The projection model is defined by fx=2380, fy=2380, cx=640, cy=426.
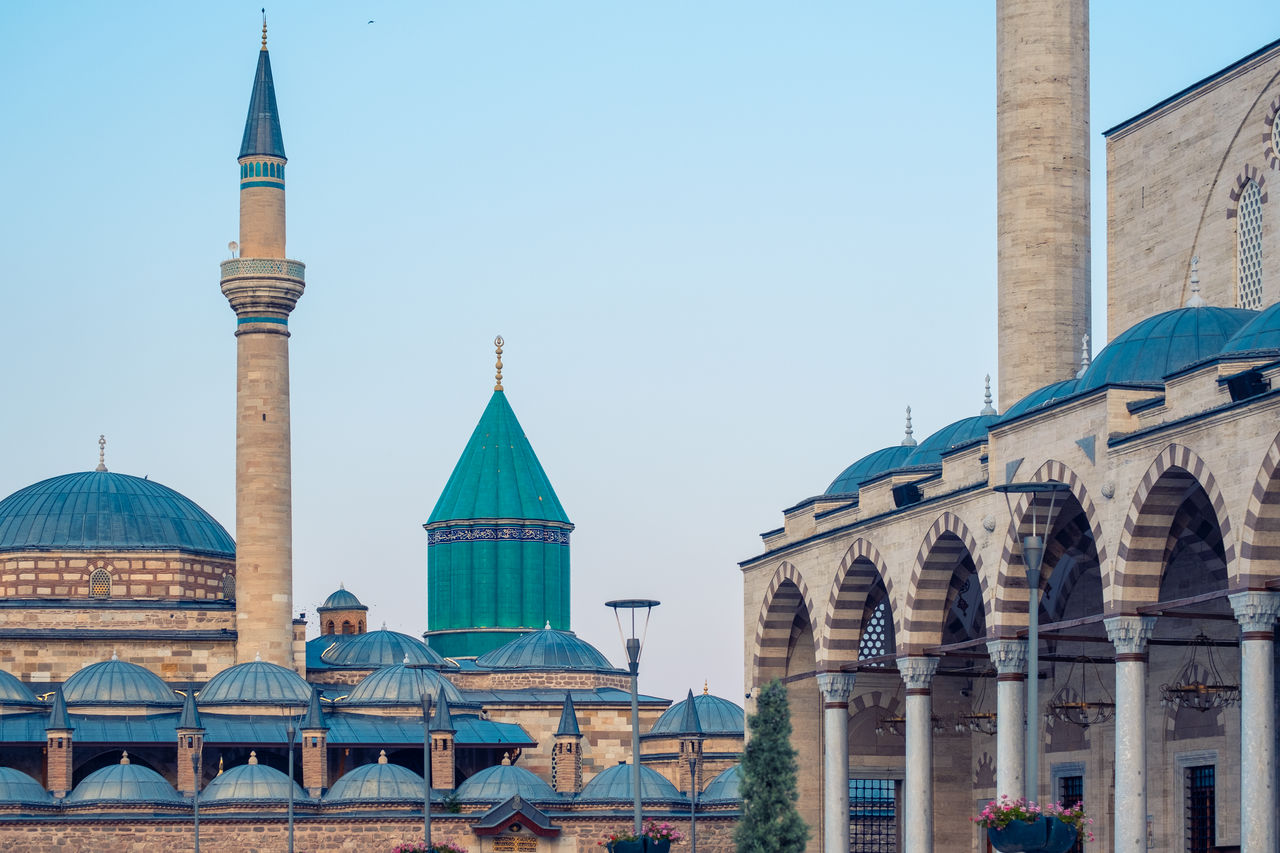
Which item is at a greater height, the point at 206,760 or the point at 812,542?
the point at 812,542

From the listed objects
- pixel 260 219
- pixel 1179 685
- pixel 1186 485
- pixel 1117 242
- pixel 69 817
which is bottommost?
pixel 69 817

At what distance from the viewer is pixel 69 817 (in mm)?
54125

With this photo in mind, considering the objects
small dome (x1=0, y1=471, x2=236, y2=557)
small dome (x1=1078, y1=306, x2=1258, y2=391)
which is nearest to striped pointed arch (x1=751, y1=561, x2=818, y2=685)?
small dome (x1=1078, y1=306, x2=1258, y2=391)

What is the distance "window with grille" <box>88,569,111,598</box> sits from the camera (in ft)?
214

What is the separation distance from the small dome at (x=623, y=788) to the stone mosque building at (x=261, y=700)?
64 millimetres

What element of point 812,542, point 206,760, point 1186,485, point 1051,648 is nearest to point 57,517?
point 206,760

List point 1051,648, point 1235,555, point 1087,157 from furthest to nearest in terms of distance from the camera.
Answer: point 1087,157
point 1051,648
point 1235,555

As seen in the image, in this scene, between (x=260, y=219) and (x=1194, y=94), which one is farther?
(x=260, y=219)

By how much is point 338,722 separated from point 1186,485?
3505 centimetres

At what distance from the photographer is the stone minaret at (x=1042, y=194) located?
4272 cm

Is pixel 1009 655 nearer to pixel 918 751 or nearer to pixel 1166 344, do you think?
pixel 918 751

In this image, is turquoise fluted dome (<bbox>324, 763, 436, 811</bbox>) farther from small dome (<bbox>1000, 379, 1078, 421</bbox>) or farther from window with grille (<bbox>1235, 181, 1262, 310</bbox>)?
window with grille (<bbox>1235, 181, 1262, 310</bbox>)

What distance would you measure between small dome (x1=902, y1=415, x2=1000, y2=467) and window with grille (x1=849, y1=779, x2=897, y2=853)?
5999 millimetres

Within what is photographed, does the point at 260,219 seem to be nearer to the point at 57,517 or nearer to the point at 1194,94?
the point at 57,517
